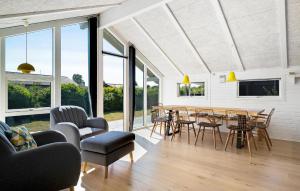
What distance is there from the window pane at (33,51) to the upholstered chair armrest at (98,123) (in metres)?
1.36

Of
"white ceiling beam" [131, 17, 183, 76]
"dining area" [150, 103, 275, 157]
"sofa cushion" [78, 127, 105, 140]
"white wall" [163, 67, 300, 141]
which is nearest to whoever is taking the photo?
"sofa cushion" [78, 127, 105, 140]

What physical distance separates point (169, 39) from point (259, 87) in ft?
9.33

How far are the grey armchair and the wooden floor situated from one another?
1.89 ft

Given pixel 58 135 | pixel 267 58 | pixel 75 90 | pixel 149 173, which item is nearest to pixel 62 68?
pixel 75 90

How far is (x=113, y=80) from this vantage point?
5465 millimetres

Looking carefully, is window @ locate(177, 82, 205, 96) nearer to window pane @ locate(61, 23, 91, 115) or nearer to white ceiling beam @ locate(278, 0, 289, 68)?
white ceiling beam @ locate(278, 0, 289, 68)

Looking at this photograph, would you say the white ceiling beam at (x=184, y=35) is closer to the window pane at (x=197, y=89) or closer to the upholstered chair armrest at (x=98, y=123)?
the window pane at (x=197, y=89)

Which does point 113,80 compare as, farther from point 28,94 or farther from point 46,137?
point 46,137

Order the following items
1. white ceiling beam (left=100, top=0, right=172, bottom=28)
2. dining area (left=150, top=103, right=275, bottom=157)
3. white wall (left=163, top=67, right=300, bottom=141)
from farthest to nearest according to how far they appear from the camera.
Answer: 1. white wall (left=163, top=67, right=300, bottom=141)
2. dining area (left=150, top=103, right=275, bottom=157)
3. white ceiling beam (left=100, top=0, right=172, bottom=28)

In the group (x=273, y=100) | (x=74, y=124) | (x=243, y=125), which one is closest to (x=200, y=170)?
(x=243, y=125)

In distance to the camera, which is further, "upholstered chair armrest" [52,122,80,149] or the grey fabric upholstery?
"upholstered chair armrest" [52,122,80,149]

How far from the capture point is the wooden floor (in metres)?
2.50

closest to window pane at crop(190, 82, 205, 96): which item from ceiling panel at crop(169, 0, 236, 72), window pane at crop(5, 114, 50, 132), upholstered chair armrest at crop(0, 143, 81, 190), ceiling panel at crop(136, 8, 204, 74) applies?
ceiling panel at crop(136, 8, 204, 74)

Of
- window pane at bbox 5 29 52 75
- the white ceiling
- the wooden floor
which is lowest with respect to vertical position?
the wooden floor
